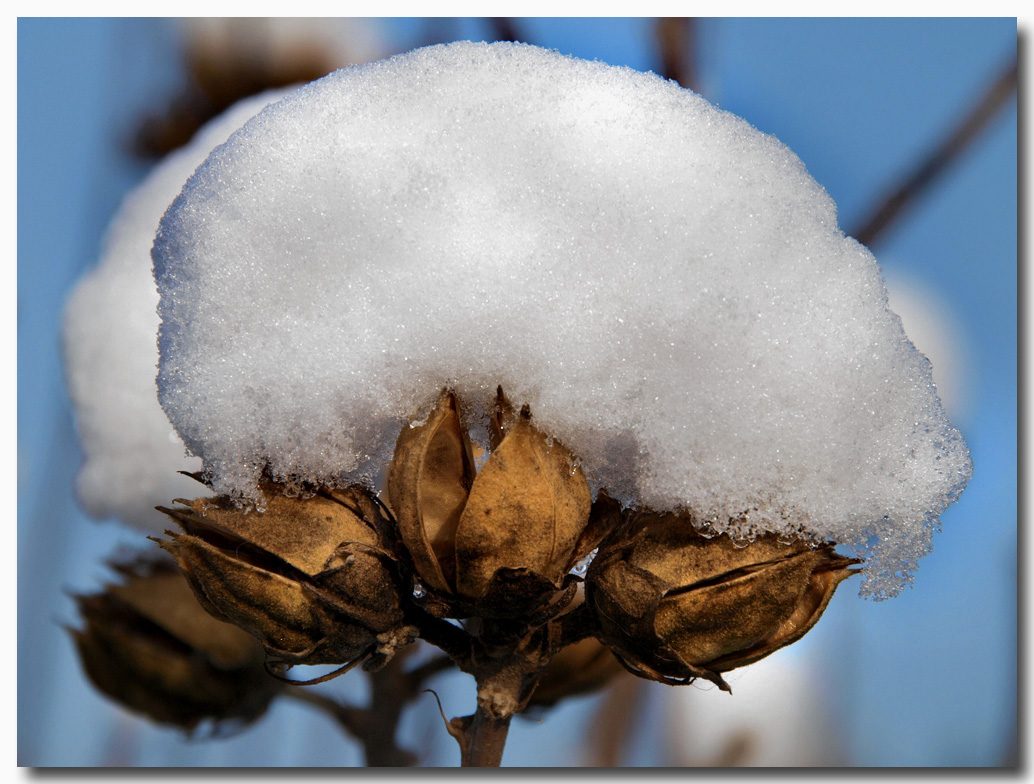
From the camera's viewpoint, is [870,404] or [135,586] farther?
[135,586]

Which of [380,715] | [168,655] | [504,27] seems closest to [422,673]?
[380,715]

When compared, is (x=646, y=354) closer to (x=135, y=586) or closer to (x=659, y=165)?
(x=659, y=165)

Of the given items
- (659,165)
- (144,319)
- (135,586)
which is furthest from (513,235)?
(135,586)

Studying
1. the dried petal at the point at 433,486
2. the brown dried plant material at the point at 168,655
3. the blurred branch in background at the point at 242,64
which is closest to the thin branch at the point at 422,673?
the brown dried plant material at the point at 168,655

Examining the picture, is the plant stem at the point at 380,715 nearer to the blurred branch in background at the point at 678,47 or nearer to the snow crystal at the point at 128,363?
the snow crystal at the point at 128,363

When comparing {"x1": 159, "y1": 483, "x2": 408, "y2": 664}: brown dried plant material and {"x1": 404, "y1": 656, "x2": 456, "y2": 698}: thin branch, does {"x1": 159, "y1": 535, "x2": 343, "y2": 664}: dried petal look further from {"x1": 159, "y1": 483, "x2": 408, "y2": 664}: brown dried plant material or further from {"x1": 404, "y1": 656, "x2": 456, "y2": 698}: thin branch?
{"x1": 404, "y1": 656, "x2": 456, "y2": 698}: thin branch

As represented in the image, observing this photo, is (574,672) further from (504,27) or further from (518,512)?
(504,27)

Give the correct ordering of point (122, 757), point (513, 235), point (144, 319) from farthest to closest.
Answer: point (122, 757), point (144, 319), point (513, 235)
